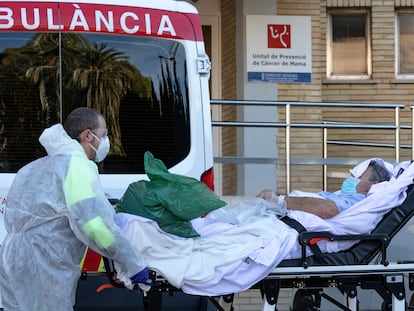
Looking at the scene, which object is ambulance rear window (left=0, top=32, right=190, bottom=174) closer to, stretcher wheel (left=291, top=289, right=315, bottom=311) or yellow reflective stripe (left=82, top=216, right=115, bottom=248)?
stretcher wheel (left=291, top=289, right=315, bottom=311)

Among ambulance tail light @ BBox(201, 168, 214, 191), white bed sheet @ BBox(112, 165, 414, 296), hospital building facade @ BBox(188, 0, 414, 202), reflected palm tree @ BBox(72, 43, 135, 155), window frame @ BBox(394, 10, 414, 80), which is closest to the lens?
white bed sheet @ BBox(112, 165, 414, 296)

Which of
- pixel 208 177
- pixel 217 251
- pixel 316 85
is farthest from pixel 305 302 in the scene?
pixel 316 85

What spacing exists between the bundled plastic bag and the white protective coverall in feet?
1.24

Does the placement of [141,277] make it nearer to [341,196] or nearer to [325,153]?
[341,196]

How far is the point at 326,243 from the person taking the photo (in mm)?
4914

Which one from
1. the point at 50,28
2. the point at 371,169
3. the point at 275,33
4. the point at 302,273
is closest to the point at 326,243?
the point at 302,273

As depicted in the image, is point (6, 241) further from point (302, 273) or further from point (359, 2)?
point (359, 2)

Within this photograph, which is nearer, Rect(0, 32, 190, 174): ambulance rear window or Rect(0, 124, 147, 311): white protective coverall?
Rect(0, 124, 147, 311): white protective coverall

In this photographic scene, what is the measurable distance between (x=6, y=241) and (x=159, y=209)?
0.85 m

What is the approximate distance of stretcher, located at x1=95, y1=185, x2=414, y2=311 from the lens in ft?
Answer: 15.5

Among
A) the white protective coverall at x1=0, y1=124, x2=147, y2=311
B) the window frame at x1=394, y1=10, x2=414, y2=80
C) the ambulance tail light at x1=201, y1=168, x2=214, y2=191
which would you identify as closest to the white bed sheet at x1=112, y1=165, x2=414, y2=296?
the white protective coverall at x1=0, y1=124, x2=147, y2=311

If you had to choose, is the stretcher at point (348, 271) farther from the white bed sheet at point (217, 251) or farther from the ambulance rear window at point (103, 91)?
the ambulance rear window at point (103, 91)

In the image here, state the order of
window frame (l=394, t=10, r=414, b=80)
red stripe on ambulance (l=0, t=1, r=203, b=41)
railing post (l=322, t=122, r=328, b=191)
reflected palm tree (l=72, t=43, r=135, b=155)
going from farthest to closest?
1. window frame (l=394, t=10, r=414, b=80)
2. railing post (l=322, t=122, r=328, b=191)
3. reflected palm tree (l=72, t=43, r=135, b=155)
4. red stripe on ambulance (l=0, t=1, r=203, b=41)

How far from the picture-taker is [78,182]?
166 inches
